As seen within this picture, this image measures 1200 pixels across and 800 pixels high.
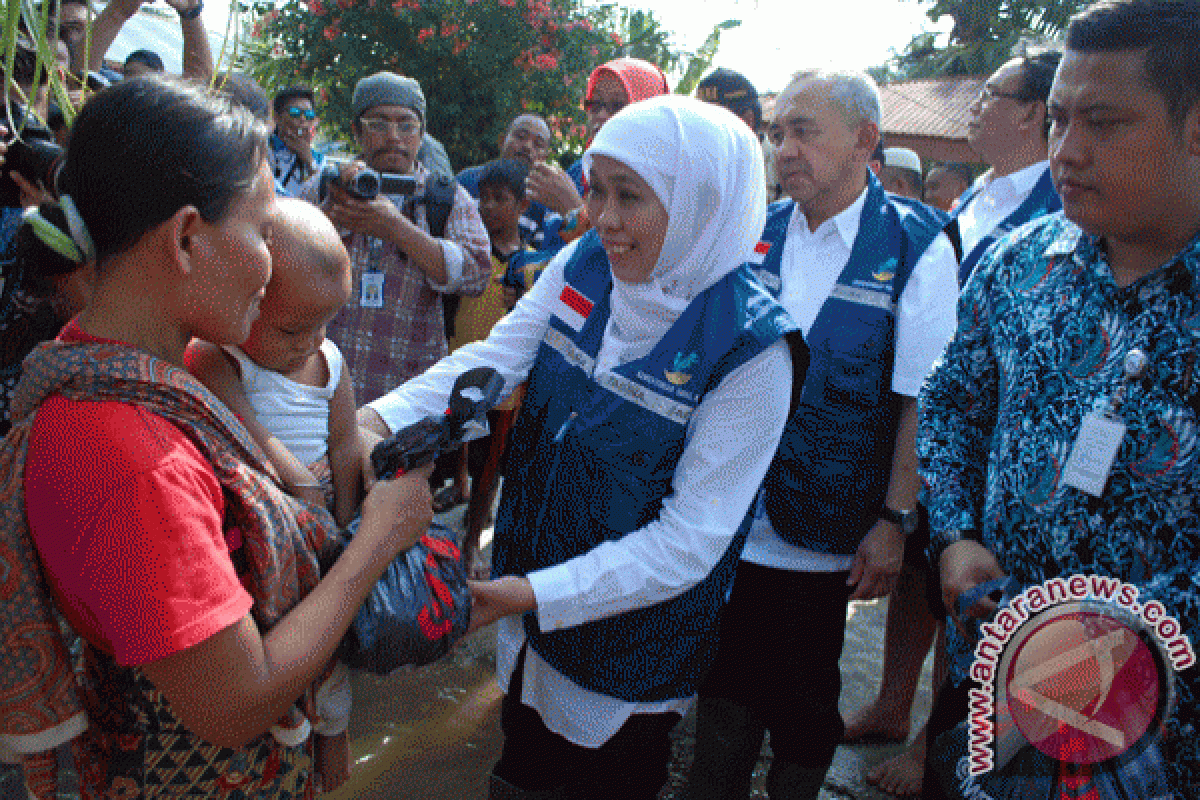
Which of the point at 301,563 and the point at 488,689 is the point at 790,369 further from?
the point at 488,689

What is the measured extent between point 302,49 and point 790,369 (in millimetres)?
7818

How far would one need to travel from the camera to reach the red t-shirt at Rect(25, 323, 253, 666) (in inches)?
38.6

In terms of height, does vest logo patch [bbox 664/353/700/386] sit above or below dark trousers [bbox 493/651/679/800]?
above

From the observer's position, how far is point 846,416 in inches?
90.4

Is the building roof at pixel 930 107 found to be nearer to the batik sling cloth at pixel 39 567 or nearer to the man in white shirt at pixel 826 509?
the man in white shirt at pixel 826 509

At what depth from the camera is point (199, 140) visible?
1.08 m

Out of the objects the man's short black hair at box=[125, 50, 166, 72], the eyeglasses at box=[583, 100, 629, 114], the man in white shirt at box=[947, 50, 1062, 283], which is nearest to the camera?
the man in white shirt at box=[947, 50, 1062, 283]

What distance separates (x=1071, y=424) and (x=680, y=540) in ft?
2.40

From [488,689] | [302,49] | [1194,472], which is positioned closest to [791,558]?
[1194,472]

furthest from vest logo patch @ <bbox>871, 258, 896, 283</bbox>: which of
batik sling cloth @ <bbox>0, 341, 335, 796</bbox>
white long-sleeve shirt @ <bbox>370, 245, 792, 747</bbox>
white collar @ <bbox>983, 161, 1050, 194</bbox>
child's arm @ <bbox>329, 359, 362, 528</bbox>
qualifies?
batik sling cloth @ <bbox>0, 341, 335, 796</bbox>

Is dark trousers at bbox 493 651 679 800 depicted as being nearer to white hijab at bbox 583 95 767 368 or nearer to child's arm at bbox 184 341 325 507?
child's arm at bbox 184 341 325 507

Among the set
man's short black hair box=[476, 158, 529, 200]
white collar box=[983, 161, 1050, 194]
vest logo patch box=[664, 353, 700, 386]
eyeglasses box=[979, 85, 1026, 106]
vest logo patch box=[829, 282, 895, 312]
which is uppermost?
eyeglasses box=[979, 85, 1026, 106]

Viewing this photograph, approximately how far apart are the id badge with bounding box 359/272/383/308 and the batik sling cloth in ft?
6.82

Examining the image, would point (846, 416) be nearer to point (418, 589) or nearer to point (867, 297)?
point (867, 297)
